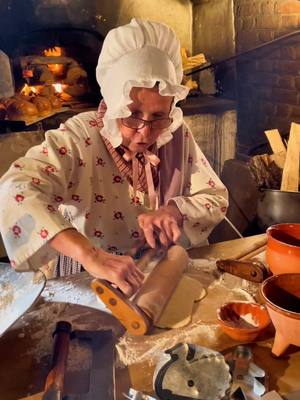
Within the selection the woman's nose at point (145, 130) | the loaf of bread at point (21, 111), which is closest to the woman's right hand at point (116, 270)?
the woman's nose at point (145, 130)

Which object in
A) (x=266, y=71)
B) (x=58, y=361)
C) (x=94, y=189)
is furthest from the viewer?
(x=266, y=71)

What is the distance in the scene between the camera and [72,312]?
972mm

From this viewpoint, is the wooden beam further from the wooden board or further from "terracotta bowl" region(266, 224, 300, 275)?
"terracotta bowl" region(266, 224, 300, 275)

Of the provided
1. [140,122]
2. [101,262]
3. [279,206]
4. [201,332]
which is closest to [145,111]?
[140,122]

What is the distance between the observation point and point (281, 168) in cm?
227

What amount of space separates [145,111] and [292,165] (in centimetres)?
133

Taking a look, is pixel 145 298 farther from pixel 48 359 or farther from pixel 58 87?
pixel 58 87

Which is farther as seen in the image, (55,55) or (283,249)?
(55,55)

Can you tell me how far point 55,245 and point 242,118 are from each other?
2570 mm

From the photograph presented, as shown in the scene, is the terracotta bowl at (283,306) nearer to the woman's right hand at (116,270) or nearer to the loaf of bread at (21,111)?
the woman's right hand at (116,270)

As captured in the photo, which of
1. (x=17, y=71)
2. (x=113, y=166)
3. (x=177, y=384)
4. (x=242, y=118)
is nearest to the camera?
(x=177, y=384)

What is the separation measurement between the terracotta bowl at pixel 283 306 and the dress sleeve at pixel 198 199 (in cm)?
43

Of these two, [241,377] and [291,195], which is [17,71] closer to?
[291,195]

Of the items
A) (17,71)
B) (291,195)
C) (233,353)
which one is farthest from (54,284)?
(17,71)
